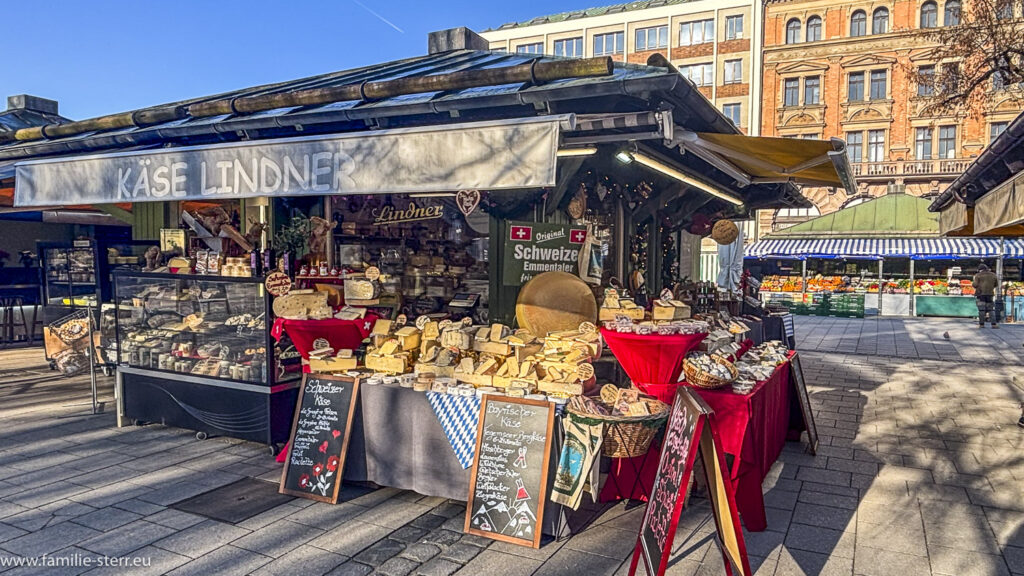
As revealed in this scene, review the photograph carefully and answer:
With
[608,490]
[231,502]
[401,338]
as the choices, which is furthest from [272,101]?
[608,490]

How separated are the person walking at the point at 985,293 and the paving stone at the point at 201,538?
1966 cm

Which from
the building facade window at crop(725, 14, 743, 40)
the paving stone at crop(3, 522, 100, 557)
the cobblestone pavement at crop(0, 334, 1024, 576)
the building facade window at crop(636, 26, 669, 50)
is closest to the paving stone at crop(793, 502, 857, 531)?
the cobblestone pavement at crop(0, 334, 1024, 576)

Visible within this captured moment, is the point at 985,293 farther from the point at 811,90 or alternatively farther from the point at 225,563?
the point at 811,90

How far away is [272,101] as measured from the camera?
5.03 metres

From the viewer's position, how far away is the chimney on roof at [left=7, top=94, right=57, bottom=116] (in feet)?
37.3

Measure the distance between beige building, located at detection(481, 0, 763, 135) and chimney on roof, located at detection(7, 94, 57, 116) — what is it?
30.8 metres

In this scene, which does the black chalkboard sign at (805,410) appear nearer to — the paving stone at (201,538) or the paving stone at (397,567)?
the paving stone at (397,567)

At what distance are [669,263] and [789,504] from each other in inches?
251

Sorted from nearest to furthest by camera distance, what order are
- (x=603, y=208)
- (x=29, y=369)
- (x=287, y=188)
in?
1. (x=287, y=188)
2. (x=603, y=208)
3. (x=29, y=369)

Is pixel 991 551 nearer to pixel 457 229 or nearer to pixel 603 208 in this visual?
pixel 603 208

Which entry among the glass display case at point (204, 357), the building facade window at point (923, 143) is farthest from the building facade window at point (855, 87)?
the glass display case at point (204, 357)

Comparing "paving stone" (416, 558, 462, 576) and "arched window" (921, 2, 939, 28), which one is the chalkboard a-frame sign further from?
"arched window" (921, 2, 939, 28)

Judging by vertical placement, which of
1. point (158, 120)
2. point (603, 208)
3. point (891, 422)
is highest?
point (158, 120)

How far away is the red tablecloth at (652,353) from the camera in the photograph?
4609 millimetres
